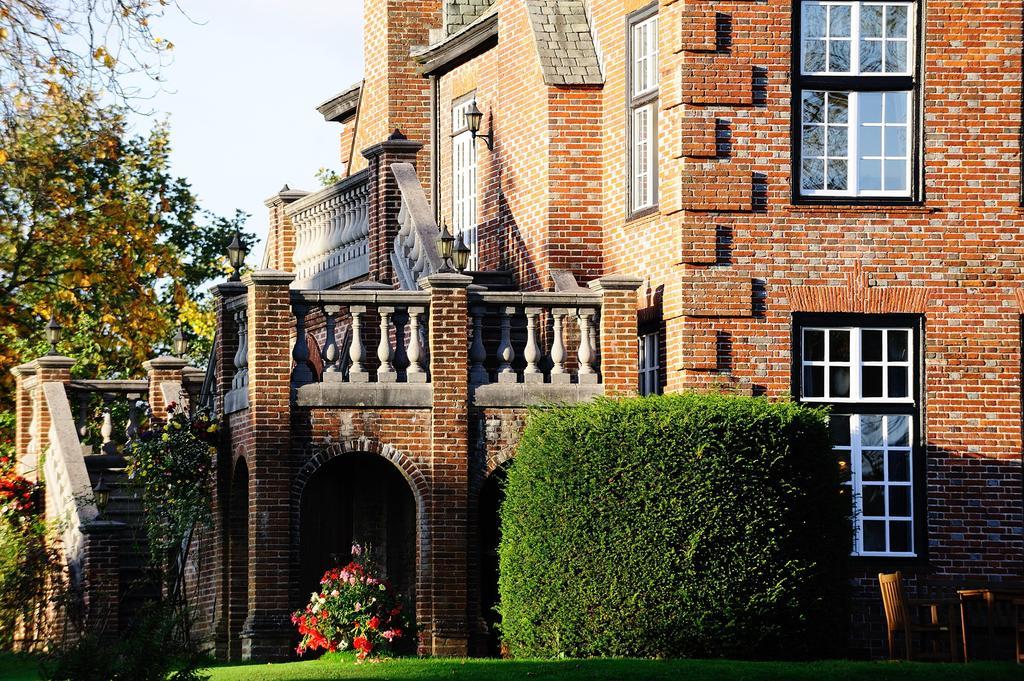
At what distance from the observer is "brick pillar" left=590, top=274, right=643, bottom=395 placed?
65.2 ft

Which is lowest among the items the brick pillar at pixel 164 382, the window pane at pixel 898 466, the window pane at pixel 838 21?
the window pane at pixel 898 466

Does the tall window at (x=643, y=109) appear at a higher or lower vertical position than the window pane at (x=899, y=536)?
higher

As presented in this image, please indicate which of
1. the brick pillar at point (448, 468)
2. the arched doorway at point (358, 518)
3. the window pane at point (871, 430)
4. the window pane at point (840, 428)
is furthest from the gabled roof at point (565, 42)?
the window pane at point (871, 430)

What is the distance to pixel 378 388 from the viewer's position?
19.5 metres

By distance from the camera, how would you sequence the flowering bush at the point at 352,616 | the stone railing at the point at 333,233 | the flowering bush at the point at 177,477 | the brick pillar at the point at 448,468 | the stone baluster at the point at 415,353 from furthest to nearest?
the stone railing at the point at 333,233
the flowering bush at the point at 177,477
the stone baluster at the point at 415,353
the brick pillar at the point at 448,468
the flowering bush at the point at 352,616

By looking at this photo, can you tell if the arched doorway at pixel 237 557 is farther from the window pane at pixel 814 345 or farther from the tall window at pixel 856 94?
the tall window at pixel 856 94

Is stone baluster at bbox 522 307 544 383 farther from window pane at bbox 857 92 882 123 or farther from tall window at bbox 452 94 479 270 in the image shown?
tall window at bbox 452 94 479 270

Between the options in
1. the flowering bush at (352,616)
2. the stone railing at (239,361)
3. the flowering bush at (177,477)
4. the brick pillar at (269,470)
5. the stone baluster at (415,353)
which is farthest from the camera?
the flowering bush at (177,477)

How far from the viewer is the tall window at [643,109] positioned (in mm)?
21219

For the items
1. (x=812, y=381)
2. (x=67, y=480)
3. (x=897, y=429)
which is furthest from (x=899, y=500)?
(x=67, y=480)

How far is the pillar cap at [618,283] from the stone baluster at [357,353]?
2509 mm

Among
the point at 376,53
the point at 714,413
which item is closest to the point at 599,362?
the point at 714,413

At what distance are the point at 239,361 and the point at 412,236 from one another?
2641 millimetres

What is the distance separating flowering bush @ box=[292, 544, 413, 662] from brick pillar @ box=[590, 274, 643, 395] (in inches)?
127
